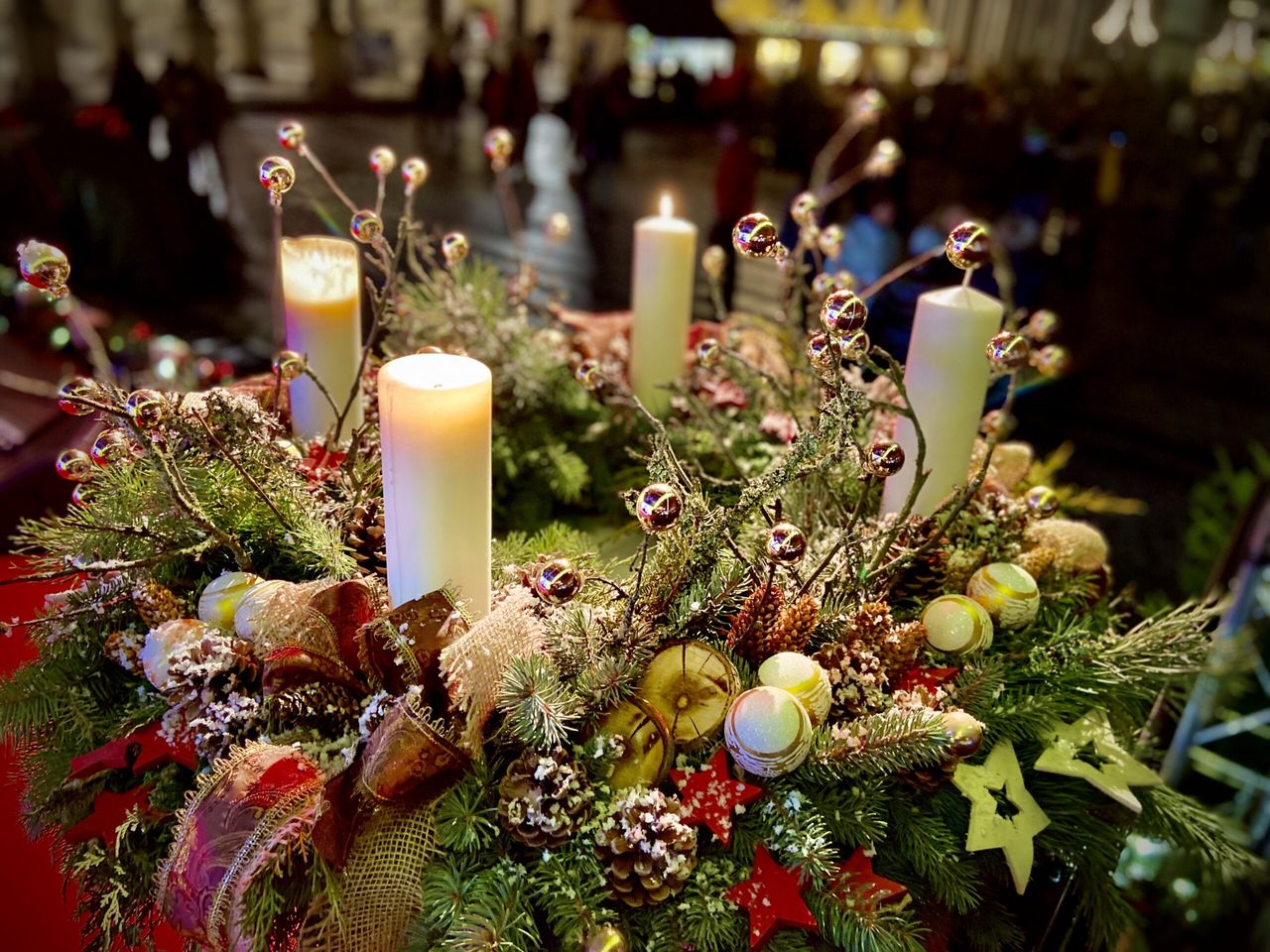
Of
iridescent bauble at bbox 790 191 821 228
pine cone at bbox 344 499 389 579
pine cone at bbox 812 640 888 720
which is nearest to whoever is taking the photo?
pine cone at bbox 812 640 888 720

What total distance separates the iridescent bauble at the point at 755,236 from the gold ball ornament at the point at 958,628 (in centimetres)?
27

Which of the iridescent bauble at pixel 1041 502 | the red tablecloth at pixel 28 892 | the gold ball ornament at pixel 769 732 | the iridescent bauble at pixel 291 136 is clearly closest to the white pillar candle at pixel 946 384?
the iridescent bauble at pixel 1041 502

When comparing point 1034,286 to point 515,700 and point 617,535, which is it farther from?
point 515,700

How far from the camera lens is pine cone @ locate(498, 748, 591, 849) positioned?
0.48m

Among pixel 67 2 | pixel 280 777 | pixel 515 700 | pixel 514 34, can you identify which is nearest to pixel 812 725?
pixel 515 700

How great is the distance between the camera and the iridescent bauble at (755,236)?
1.90 feet

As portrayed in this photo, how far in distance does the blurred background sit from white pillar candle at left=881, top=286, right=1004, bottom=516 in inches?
8.4

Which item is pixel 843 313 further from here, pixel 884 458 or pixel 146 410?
pixel 146 410

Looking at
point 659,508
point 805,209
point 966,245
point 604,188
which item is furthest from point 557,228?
point 604,188

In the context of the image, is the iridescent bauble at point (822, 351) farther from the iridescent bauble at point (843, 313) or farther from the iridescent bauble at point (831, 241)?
the iridescent bauble at point (831, 241)

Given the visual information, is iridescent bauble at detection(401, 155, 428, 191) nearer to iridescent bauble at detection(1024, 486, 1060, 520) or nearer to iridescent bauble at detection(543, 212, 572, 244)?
iridescent bauble at detection(543, 212, 572, 244)

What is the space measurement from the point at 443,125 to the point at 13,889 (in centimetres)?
424

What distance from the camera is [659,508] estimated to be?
48 centimetres

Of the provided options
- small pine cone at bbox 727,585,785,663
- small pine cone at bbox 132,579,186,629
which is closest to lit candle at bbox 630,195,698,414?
small pine cone at bbox 727,585,785,663
